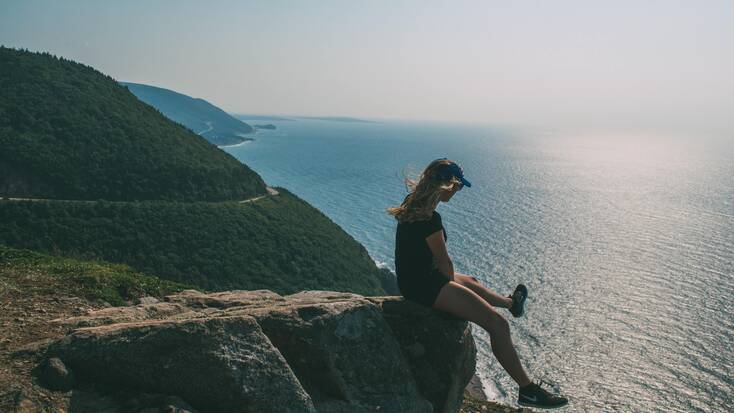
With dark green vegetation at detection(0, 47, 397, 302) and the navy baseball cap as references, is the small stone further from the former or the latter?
dark green vegetation at detection(0, 47, 397, 302)

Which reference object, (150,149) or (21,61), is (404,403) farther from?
(21,61)

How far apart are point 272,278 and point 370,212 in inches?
2280

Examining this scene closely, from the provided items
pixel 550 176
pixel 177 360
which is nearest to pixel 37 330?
pixel 177 360

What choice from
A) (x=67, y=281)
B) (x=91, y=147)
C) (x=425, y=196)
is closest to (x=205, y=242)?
(x=91, y=147)

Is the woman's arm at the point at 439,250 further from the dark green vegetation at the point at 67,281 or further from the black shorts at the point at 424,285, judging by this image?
the dark green vegetation at the point at 67,281

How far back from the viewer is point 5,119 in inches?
2724

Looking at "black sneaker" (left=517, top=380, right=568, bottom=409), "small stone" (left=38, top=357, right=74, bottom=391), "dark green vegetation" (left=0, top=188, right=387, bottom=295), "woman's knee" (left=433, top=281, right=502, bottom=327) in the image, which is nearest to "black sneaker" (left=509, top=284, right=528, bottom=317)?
"woman's knee" (left=433, top=281, right=502, bottom=327)

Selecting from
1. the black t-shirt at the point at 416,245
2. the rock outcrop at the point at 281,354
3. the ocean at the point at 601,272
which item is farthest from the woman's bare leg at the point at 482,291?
the ocean at the point at 601,272

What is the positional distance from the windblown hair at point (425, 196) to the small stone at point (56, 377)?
17.5ft

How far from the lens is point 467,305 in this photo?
8.16m

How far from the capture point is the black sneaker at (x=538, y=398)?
8016mm

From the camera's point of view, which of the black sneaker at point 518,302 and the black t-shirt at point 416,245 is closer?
the black t-shirt at point 416,245

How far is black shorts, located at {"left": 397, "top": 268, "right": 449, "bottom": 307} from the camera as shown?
27.2ft

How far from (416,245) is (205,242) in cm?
5535
